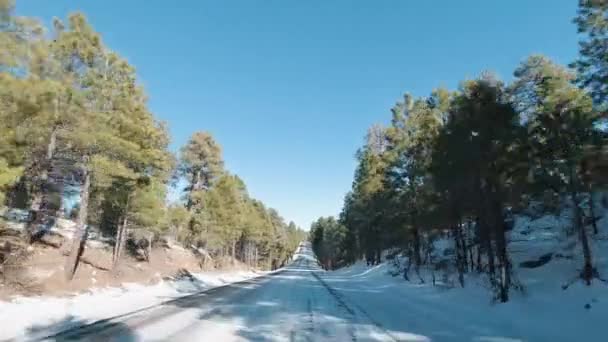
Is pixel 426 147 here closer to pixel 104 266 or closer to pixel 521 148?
pixel 521 148

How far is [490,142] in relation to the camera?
16.6 meters

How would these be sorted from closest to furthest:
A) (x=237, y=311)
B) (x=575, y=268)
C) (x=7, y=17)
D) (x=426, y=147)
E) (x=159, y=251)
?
(x=7, y=17)
(x=237, y=311)
(x=575, y=268)
(x=426, y=147)
(x=159, y=251)

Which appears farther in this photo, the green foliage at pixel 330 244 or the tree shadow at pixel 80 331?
the green foliage at pixel 330 244

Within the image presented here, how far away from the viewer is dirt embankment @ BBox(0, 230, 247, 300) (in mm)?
16031

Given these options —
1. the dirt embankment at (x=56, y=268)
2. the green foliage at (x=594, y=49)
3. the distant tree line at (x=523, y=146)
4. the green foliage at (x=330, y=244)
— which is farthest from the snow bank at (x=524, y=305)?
the green foliage at (x=330, y=244)

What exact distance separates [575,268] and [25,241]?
23254 millimetres

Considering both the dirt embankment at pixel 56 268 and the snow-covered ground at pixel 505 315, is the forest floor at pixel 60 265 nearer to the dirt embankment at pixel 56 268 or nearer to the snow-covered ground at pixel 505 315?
the dirt embankment at pixel 56 268

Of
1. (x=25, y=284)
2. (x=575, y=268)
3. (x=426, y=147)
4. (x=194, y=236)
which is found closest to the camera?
(x=25, y=284)

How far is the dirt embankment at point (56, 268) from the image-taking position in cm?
1603

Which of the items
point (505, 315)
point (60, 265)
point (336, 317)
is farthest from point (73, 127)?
point (505, 315)

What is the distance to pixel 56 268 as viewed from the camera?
797 inches

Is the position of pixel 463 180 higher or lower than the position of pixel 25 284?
higher

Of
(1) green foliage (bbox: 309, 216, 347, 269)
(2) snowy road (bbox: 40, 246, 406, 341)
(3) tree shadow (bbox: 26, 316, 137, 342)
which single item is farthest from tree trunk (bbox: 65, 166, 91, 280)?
(1) green foliage (bbox: 309, 216, 347, 269)

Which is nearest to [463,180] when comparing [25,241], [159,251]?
[25,241]
